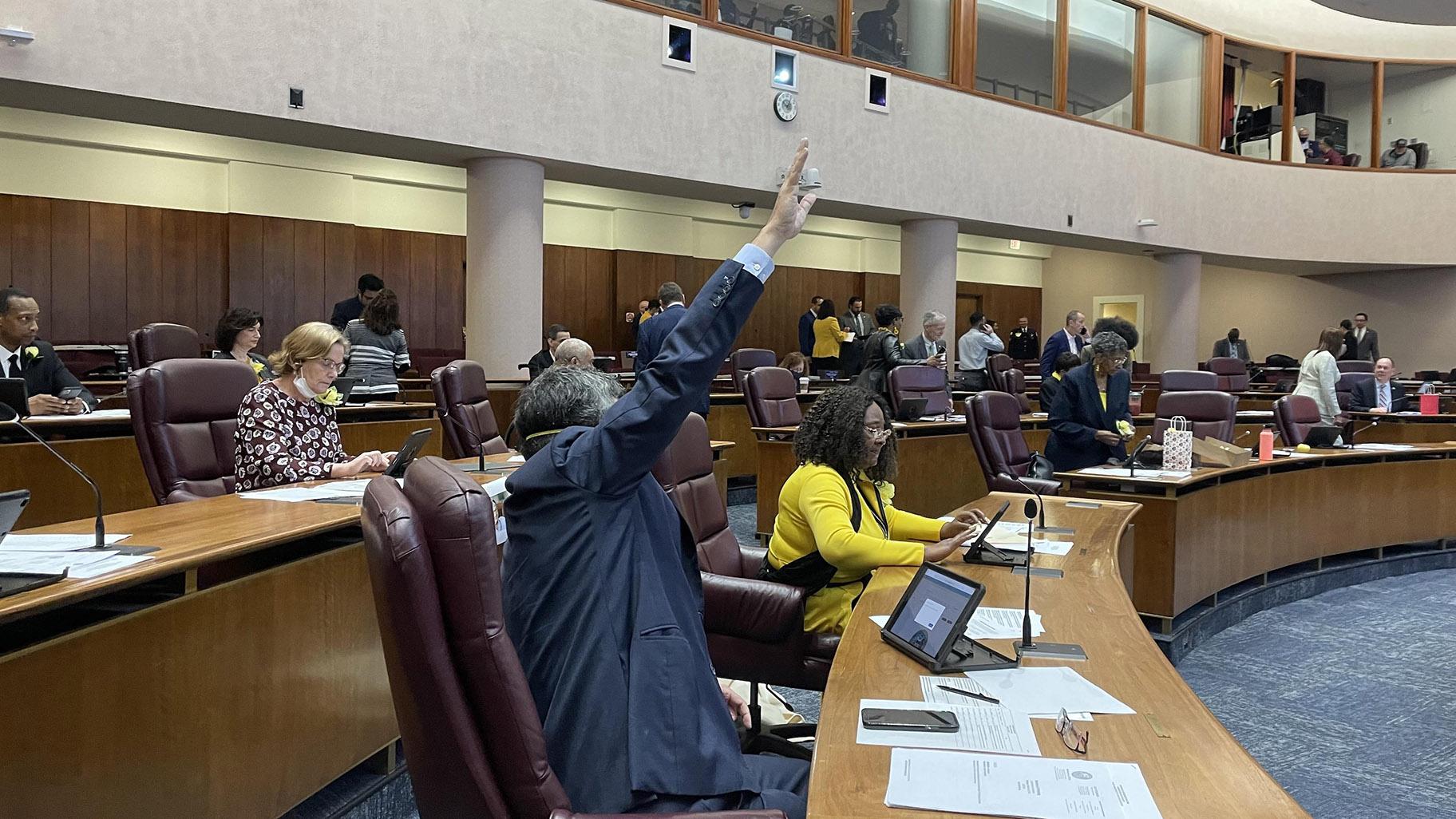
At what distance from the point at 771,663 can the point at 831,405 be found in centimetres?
78

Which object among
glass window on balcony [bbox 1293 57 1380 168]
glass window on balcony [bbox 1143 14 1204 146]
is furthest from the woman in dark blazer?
glass window on balcony [bbox 1293 57 1380 168]

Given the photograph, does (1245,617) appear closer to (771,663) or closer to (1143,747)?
(771,663)

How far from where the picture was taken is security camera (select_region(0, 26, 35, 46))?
580 cm

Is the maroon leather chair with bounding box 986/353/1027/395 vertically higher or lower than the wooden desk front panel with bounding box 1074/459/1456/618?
higher

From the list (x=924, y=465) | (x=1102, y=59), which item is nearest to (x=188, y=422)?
(x=924, y=465)

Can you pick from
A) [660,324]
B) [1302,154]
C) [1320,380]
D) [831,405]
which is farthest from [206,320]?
[1302,154]

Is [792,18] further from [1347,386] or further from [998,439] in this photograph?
[1347,386]

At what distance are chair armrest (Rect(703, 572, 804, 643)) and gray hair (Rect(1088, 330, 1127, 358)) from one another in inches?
134

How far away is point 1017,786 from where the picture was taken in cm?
142

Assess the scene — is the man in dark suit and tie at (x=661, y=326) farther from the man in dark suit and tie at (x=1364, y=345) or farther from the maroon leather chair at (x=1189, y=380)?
the man in dark suit and tie at (x=1364, y=345)

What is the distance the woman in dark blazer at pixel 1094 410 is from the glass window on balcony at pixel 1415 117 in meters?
12.4

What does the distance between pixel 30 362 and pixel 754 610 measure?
4441mm

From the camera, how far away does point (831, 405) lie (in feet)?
Result: 10.2

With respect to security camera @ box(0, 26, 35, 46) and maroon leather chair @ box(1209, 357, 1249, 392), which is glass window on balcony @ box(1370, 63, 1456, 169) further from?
security camera @ box(0, 26, 35, 46)
